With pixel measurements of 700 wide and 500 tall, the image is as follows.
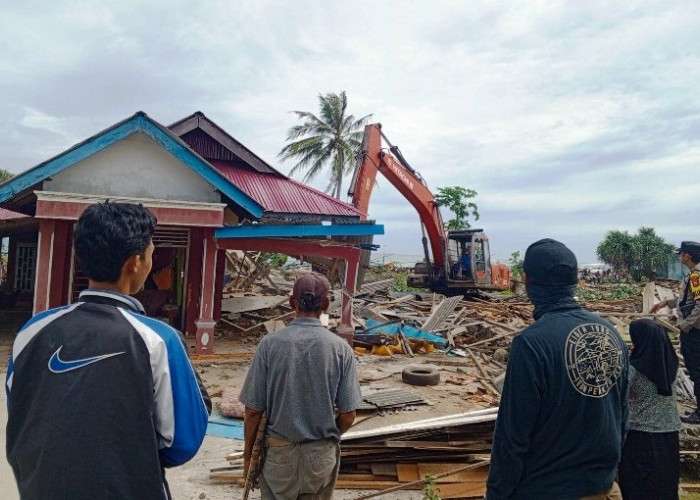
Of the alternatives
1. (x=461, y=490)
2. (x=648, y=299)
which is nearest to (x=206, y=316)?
(x=461, y=490)

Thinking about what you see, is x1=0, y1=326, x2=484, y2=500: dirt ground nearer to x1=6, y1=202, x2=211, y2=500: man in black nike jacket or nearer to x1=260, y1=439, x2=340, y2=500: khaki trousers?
x1=260, y1=439, x2=340, y2=500: khaki trousers

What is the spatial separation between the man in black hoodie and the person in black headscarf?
125cm

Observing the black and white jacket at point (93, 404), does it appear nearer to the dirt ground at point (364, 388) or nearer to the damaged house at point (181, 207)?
the dirt ground at point (364, 388)

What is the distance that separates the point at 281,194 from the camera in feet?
37.8

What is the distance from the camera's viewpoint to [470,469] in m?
4.37

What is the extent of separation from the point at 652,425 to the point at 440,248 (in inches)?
596

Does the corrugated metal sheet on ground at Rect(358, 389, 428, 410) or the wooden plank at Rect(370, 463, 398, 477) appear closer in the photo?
the wooden plank at Rect(370, 463, 398, 477)

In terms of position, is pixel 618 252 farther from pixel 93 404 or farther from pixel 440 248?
pixel 93 404

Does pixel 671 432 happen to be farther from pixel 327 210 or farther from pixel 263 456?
pixel 327 210

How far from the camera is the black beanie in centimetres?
232

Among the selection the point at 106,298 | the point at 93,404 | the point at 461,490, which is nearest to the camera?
the point at 93,404

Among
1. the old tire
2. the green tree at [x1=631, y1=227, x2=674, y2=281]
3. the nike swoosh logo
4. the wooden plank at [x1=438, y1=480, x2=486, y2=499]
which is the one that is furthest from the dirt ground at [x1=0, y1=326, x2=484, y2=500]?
the green tree at [x1=631, y1=227, x2=674, y2=281]

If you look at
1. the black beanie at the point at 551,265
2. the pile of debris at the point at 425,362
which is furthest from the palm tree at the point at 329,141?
the black beanie at the point at 551,265

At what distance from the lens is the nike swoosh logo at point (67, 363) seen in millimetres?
1547
